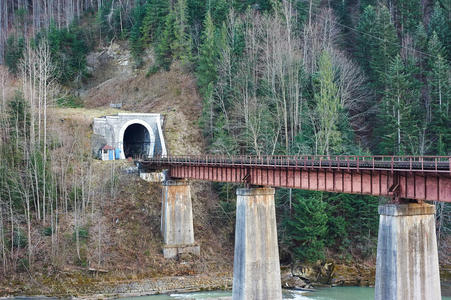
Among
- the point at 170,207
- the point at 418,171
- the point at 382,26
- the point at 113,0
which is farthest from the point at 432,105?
the point at 113,0

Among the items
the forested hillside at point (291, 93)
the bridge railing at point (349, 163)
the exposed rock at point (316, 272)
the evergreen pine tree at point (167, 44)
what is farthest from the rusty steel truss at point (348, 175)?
the evergreen pine tree at point (167, 44)

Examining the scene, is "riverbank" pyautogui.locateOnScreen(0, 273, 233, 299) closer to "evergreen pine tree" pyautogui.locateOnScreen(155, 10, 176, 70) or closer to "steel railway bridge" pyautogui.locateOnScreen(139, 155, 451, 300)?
"steel railway bridge" pyautogui.locateOnScreen(139, 155, 451, 300)

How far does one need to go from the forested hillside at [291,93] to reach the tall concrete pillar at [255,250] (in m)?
14.2

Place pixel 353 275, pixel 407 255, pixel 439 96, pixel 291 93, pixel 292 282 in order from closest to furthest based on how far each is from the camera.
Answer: pixel 407 255
pixel 292 282
pixel 353 275
pixel 439 96
pixel 291 93

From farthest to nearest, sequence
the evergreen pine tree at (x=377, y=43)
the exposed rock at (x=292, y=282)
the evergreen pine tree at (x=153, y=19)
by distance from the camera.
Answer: the evergreen pine tree at (x=153, y=19) → the evergreen pine tree at (x=377, y=43) → the exposed rock at (x=292, y=282)

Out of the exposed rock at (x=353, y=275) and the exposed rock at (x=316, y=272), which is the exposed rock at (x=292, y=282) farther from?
the exposed rock at (x=353, y=275)

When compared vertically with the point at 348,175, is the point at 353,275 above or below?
below

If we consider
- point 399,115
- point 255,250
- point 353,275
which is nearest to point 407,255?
point 255,250

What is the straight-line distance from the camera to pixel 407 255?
86.5ft

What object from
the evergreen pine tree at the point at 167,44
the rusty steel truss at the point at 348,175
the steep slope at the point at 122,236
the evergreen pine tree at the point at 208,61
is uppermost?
the evergreen pine tree at the point at 167,44

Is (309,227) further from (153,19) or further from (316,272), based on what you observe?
(153,19)

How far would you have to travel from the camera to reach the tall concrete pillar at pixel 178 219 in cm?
5062

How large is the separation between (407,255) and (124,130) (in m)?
45.6

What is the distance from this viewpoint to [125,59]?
298ft
